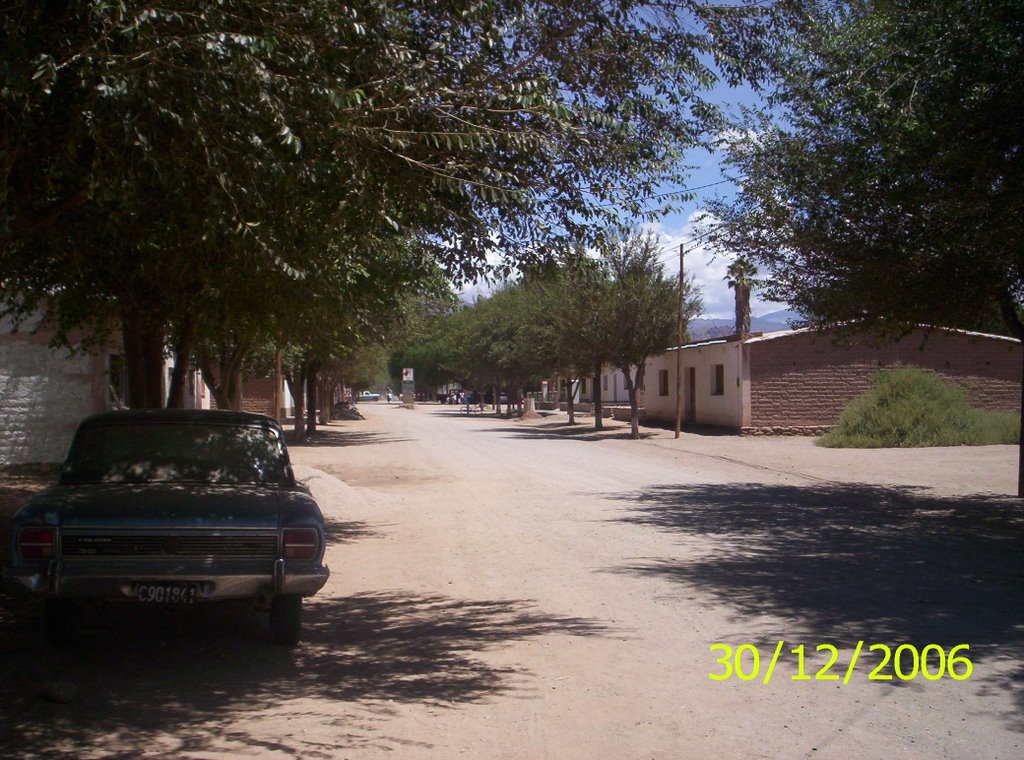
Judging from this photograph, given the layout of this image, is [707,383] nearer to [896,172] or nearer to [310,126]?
[896,172]

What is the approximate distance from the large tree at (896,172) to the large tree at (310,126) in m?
2.07

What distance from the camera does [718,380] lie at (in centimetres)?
3759

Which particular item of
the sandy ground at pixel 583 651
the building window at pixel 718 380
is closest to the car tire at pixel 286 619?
the sandy ground at pixel 583 651

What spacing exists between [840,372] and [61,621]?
3231cm

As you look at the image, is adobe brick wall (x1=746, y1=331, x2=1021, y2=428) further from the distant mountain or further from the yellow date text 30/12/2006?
the yellow date text 30/12/2006

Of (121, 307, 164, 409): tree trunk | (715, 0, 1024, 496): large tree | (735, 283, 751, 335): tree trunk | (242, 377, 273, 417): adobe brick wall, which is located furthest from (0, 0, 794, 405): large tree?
(242, 377, 273, 417): adobe brick wall

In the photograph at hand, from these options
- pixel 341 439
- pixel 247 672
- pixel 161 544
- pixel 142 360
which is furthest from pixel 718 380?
pixel 161 544

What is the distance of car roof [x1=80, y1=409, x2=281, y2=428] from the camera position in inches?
294

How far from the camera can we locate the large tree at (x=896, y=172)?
33.1ft

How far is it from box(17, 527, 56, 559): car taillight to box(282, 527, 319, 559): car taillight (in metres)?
1.39

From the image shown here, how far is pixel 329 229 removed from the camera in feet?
29.9

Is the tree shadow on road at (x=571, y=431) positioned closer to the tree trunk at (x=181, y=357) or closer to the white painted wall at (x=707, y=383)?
the white painted wall at (x=707, y=383)

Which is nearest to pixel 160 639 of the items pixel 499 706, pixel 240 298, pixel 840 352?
pixel 499 706

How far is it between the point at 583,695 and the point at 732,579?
12.4 feet
